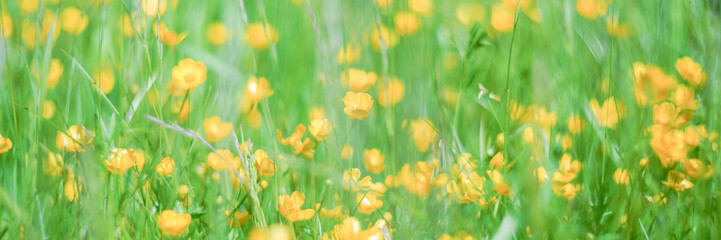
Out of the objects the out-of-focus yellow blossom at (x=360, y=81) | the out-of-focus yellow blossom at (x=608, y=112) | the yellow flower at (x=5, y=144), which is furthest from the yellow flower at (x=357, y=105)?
the yellow flower at (x=5, y=144)

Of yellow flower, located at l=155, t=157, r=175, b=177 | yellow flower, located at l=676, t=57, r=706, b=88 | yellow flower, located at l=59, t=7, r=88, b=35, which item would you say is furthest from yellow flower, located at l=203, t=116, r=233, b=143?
yellow flower, located at l=676, t=57, r=706, b=88

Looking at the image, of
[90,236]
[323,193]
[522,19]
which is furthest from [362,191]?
[522,19]

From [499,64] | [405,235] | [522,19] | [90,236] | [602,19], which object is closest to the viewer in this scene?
[405,235]

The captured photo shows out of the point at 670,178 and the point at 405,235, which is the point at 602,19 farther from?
the point at 405,235

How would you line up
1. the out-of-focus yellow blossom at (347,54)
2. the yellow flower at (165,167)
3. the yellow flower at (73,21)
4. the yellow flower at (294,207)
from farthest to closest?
1. the yellow flower at (73,21)
2. the yellow flower at (165,167)
3. the yellow flower at (294,207)
4. the out-of-focus yellow blossom at (347,54)

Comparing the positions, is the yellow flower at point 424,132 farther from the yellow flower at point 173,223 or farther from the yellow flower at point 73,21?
the yellow flower at point 73,21

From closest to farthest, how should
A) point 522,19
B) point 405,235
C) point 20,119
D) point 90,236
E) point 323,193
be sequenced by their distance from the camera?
1. point 405,235
2. point 90,236
3. point 323,193
4. point 20,119
5. point 522,19

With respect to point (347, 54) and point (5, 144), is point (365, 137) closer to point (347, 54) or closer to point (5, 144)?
point (347, 54)

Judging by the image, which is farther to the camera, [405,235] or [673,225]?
[673,225]
